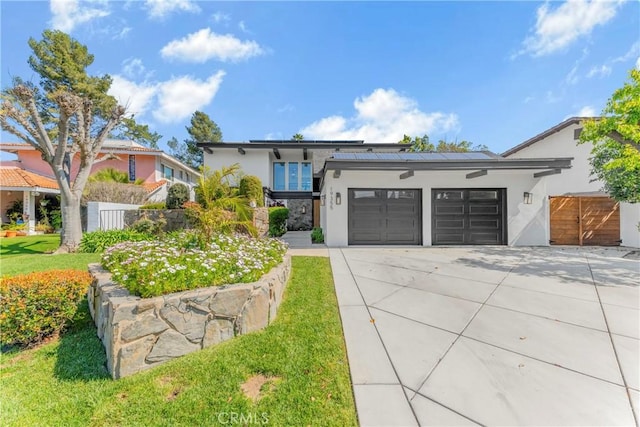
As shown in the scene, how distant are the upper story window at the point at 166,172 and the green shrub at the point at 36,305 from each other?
17406 millimetres

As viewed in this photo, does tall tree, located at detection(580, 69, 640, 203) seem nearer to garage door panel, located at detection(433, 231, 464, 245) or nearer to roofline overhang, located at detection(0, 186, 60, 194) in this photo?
garage door panel, located at detection(433, 231, 464, 245)

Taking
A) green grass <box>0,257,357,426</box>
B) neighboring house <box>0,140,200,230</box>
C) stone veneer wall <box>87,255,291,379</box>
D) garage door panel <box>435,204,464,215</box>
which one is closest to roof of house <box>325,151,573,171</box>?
garage door panel <box>435,204,464,215</box>

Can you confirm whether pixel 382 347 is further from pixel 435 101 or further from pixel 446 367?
pixel 435 101

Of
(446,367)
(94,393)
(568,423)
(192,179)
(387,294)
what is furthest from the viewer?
(192,179)

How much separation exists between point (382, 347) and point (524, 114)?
15.4 meters

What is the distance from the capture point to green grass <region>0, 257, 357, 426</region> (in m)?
1.91

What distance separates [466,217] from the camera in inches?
363

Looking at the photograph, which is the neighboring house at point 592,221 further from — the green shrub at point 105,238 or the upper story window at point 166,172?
the upper story window at point 166,172

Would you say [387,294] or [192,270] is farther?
[387,294]

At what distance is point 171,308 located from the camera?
107 inches

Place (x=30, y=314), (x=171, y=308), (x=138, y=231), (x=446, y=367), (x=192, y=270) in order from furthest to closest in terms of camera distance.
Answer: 1. (x=138, y=231)
2. (x=192, y=270)
3. (x=30, y=314)
4. (x=171, y=308)
5. (x=446, y=367)

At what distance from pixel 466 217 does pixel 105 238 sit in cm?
1336

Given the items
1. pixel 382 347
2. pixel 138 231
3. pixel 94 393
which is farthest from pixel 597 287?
pixel 138 231

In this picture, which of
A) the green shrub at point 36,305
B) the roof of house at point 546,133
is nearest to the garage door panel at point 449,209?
the roof of house at point 546,133
